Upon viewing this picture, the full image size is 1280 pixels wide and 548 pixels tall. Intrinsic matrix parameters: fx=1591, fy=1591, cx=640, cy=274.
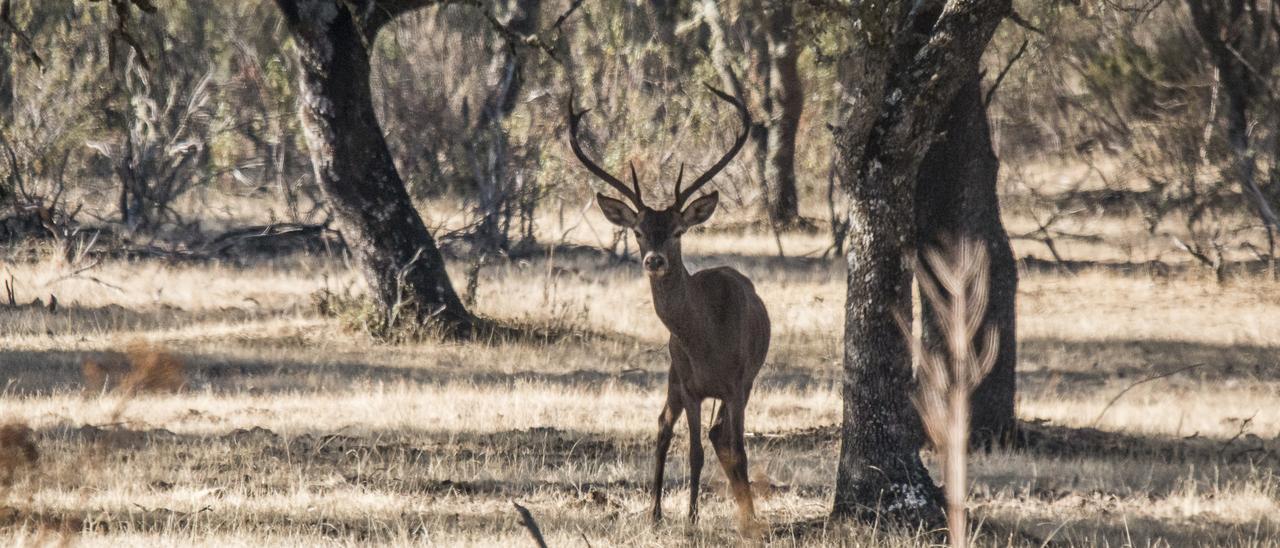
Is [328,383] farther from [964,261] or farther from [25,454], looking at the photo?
[25,454]

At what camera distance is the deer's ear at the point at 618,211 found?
30.3ft

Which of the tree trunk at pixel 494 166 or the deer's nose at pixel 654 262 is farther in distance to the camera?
the tree trunk at pixel 494 166

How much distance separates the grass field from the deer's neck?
3.25ft

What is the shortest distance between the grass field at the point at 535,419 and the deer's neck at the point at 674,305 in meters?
0.99

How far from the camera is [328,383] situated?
43.1 ft

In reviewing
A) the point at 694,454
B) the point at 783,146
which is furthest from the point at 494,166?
the point at 694,454

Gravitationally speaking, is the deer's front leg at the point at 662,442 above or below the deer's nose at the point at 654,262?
below

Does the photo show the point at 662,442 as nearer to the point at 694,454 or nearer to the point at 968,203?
the point at 694,454

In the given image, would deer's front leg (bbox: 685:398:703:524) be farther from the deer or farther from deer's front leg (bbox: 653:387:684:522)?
deer's front leg (bbox: 653:387:684:522)

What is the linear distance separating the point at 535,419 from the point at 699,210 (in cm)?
312

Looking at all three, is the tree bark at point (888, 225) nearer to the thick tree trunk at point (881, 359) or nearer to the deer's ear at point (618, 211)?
the thick tree trunk at point (881, 359)

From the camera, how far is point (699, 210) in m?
9.08

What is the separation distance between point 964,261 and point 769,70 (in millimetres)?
25115

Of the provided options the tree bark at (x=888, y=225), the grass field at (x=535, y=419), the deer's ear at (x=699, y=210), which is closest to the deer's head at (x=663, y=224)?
the deer's ear at (x=699, y=210)
